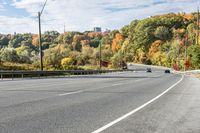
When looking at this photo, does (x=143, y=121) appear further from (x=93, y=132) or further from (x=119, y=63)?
(x=119, y=63)

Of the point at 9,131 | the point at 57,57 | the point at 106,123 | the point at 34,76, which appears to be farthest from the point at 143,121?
the point at 57,57

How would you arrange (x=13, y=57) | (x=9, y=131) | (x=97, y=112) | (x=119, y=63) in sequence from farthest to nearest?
(x=119, y=63), (x=13, y=57), (x=97, y=112), (x=9, y=131)

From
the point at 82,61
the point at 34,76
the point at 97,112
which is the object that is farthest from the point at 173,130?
the point at 82,61

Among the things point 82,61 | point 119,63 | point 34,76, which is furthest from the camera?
point 119,63

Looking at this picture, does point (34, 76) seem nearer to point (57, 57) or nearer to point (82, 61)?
point (57, 57)

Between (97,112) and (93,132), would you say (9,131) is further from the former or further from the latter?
(97,112)

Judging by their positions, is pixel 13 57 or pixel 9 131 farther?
pixel 13 57

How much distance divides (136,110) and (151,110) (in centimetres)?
51

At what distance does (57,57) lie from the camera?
5379 inches

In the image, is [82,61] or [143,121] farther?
[82,61]

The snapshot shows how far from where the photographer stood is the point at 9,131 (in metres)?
8.27

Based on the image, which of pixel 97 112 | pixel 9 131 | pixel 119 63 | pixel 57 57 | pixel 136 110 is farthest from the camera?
pixel 119 63

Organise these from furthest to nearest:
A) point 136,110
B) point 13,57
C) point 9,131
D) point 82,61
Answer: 1. point 82,61
2. point 13,57
3. point 136,110
4. point 9,131

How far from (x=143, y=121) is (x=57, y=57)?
127 metres
